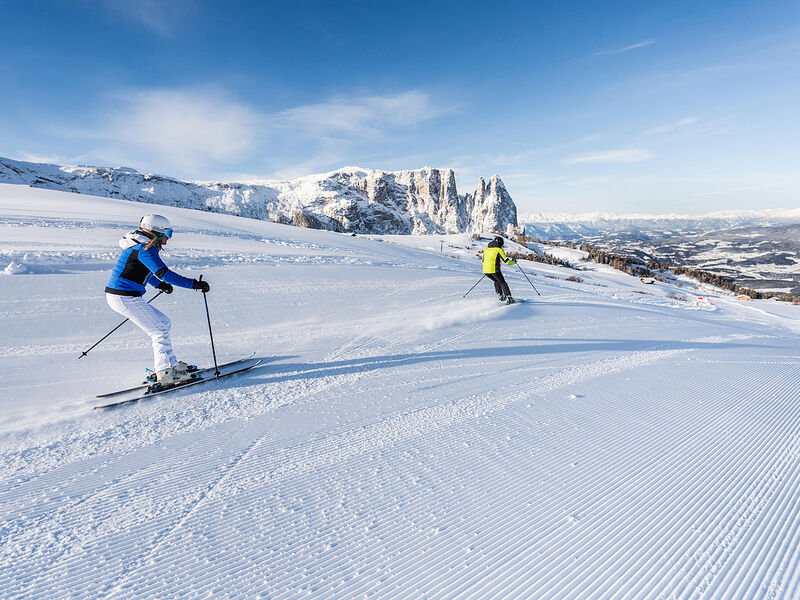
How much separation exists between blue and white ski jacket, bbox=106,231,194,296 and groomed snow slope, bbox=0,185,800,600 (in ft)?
4.39

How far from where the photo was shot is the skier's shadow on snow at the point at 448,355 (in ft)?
17.2

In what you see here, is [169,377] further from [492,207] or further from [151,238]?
[492,207]

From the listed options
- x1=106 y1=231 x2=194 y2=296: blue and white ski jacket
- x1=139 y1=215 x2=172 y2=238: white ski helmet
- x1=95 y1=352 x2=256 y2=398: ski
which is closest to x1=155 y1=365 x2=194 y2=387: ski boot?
x1=95 y1=352 x2=256 y2=398: ski

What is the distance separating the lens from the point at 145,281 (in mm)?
4691

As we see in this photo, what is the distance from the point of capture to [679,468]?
3.30 metres

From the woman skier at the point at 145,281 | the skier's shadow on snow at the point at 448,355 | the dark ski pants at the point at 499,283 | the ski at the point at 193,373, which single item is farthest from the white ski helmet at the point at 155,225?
the dark ski pants at the point at 499,283

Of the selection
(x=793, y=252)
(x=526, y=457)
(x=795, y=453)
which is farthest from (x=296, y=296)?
(x=793, y=252)

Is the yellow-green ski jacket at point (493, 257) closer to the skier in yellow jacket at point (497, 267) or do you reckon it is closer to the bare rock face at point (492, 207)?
the skier in yellow jacket at point (497, 267)

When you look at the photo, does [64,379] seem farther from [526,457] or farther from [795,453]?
[795,453]

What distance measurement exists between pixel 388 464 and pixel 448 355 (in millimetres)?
3198

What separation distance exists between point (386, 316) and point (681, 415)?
18.3 feet

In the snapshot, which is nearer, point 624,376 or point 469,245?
point 624,376

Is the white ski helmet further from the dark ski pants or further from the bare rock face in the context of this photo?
the bare rock face

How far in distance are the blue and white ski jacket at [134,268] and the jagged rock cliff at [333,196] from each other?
376ft
